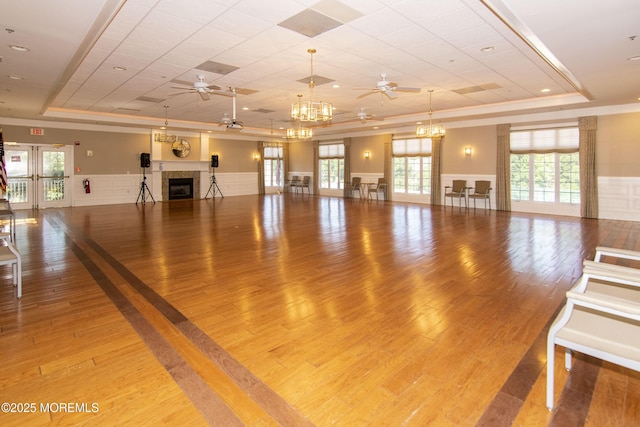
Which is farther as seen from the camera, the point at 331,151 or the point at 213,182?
the point at 331,151

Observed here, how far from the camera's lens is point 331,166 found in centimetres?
1755

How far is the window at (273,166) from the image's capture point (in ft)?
62.0

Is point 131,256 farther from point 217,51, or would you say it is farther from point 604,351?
point 604,351

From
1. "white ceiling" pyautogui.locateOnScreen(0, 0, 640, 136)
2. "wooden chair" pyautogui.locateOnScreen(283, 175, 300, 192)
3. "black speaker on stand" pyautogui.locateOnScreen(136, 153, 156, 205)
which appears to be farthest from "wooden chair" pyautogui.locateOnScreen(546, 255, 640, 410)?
"wooden chair" pyautogui.locateOnScreen(283, 175, 300, 192)

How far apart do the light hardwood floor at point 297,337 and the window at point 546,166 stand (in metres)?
4.75

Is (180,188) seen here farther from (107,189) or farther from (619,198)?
(619,198)

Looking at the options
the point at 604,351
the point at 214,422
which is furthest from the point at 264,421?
the point at 604,351

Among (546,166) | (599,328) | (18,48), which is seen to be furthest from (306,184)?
(599,328)

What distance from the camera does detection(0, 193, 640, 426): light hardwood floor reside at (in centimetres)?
204

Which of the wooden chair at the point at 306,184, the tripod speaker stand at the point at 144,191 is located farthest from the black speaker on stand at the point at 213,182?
the wooden chair at the point at 306,184

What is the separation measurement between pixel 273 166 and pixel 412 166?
310 inches

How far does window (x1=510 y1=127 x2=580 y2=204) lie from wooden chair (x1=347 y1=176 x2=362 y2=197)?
622cm

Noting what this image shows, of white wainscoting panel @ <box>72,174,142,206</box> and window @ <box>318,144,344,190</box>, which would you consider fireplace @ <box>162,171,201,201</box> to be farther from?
window @ <box>318,144,344,190</box>

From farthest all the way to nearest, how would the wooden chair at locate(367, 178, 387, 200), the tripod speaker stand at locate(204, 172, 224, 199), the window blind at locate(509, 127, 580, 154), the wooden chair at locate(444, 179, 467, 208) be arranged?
1. the tripod speaker stand at locate(204, 172, 224, 199)
2. the wooden chair at locate(367, 178, 387, 200)
3. the wooden chair at locate(444, 179, 467, 208)
4. the window blind at locate(509, 127, 580, 154)
